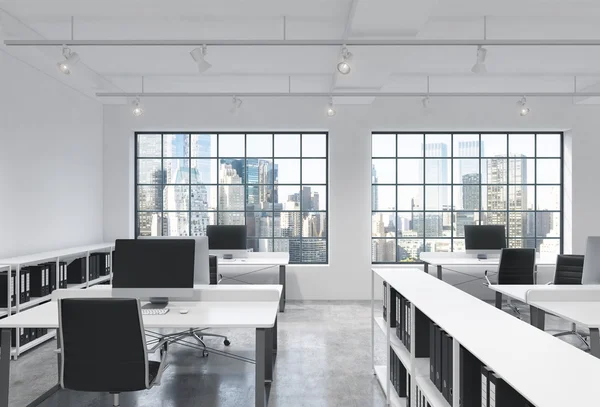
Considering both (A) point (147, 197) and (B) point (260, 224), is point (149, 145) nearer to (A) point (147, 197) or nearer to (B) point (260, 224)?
(A) point (147, 197)

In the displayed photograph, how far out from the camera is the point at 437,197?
24.1 ft

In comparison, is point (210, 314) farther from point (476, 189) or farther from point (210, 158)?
point (476, 189)

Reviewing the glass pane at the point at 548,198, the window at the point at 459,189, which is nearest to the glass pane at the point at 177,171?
the window at the point at 459,189

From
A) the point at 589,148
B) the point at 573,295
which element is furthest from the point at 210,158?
the point at 589,148

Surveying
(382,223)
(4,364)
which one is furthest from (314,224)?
(4,364)

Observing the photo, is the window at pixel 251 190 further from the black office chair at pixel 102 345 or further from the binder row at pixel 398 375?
the black office chair at pixel 102 345

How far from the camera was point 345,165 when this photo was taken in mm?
7082

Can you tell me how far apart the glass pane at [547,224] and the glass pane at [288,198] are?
3.95m

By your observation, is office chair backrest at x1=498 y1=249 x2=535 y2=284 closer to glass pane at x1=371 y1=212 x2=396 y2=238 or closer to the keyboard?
glass pane at x1=371 y1=212 x2=396 y2=238

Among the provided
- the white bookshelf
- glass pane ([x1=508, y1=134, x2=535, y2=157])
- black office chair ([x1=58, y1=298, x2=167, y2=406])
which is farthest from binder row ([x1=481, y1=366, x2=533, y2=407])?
glass pane ([x1=508, y1=134, x2=535, y2=157])

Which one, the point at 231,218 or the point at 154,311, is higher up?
the point at 231,218

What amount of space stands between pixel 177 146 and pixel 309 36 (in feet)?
12.0

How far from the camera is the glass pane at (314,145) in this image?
24.1ft

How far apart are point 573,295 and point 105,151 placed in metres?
6.56
